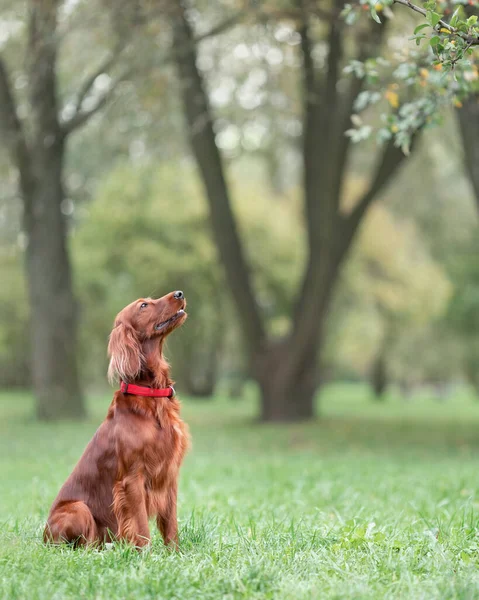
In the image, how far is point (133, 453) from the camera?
4.22 m

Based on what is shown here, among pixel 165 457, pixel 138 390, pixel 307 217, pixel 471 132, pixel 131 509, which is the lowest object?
pixel 131 509

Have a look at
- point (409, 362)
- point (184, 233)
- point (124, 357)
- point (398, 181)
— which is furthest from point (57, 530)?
point (409, 362)

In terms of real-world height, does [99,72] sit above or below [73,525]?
above

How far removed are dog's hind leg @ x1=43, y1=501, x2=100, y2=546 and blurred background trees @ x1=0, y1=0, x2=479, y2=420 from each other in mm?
3808

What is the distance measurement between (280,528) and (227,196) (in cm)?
1182

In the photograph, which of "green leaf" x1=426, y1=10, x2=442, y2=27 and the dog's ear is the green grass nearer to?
the dog's ear

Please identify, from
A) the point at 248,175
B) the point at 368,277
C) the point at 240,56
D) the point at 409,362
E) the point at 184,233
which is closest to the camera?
the point at 240,56

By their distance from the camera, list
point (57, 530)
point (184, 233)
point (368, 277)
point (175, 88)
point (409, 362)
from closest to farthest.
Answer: point (57, 530), point (175, 88), point (184, 233), point (368, 277), point (409, 362)

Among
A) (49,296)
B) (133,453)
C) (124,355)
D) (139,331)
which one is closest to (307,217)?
(49,296)

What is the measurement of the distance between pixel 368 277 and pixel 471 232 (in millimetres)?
3915

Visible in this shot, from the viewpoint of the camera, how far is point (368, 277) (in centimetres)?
2716

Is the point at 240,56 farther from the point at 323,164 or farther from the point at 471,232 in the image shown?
the point at 471,232

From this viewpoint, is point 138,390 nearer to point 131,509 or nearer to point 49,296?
point 131,509

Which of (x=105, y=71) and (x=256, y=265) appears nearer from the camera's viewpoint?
(x=105, y=71)
